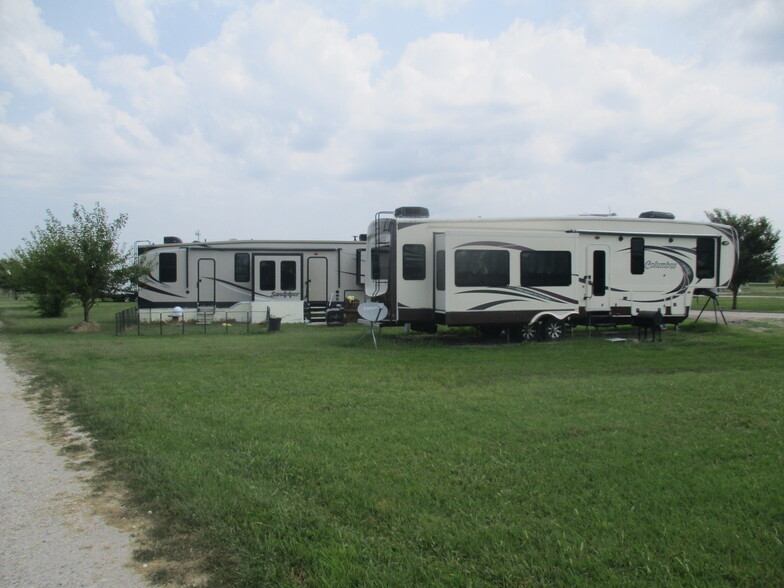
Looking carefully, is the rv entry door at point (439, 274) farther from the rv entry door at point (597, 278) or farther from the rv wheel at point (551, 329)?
the rv entry door at point (597, 278)

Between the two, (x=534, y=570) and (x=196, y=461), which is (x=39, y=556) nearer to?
(x=196, y=461)

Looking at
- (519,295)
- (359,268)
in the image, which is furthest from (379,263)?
(359,268)

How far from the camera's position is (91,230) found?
741 inches

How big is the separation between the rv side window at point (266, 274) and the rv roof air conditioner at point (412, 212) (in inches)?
293

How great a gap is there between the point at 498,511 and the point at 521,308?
33.3 feet

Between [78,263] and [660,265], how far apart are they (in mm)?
15805

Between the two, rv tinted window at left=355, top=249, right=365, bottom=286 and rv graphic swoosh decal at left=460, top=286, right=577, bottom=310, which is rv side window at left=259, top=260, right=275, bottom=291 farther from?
rv graphic swoosh decal at left=460, top=286, right=577, bottom=310

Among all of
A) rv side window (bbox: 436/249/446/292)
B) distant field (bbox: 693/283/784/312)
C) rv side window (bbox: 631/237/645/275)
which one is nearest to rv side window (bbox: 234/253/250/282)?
rv side window (bbox: 436/249/446/292)

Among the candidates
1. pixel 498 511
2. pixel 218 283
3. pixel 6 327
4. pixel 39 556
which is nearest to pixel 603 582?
pixel 498 511

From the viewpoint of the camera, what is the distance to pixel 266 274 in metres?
20.6

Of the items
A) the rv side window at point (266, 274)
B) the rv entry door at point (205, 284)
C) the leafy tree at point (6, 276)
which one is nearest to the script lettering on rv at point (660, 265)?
the rv side window at point (266, 274)

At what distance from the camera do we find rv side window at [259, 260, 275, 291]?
20.5 m

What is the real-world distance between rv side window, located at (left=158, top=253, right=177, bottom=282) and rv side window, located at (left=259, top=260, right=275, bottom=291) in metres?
2.66

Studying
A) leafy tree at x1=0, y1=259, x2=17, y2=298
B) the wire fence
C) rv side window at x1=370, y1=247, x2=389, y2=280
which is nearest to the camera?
rv side window at x1=370, y1=247, x2=389, y2=280
